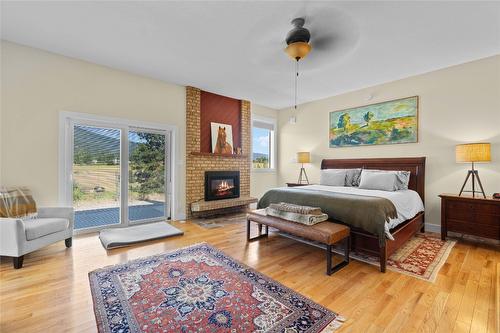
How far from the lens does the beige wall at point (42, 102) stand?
300cm

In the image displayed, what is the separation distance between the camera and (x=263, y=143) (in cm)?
641

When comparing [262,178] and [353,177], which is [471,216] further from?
[262,178]

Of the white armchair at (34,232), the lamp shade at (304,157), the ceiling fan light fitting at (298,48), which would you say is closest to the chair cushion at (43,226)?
the white armchair at (34,232)

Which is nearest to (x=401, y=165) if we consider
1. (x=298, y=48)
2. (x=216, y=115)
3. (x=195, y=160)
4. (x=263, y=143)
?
(x=298, y=48)

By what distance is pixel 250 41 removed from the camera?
2.93m

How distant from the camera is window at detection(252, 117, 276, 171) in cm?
618

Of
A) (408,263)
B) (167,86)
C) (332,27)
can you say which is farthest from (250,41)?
(408,263)

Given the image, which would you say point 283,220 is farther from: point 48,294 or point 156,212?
point 156,212

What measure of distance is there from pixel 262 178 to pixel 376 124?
3066 mm

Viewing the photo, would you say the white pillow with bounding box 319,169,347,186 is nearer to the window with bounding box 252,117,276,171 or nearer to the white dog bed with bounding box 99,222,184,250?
the window with bounding box 252,117,276,171

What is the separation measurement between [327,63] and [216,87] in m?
2.26

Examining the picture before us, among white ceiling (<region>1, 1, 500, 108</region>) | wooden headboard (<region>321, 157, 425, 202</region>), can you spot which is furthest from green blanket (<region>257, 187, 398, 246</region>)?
white ceiling (<region>1, 1, 500, 108</region>)

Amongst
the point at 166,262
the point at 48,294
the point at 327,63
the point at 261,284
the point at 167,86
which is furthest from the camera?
the point at 167,86

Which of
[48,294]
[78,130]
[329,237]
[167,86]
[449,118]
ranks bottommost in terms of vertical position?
[48,294]
